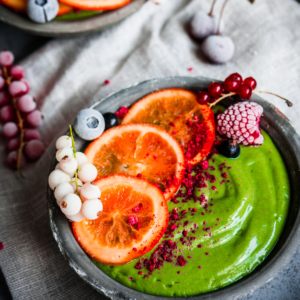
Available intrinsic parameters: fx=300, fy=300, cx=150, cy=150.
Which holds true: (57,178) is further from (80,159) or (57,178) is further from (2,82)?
(2,82)

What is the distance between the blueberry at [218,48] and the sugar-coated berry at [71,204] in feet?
4.83

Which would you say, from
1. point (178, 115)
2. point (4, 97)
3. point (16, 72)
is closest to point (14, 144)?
point (4, 97)

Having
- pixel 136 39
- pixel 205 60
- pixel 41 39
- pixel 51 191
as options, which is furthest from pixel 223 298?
pixel 41 39

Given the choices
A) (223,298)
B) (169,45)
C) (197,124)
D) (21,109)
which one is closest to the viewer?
(223,298)

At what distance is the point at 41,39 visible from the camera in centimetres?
261

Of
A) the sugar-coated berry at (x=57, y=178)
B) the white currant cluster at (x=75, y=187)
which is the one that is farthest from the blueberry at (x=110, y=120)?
the sugar-coated berry at (x=57, y=178)

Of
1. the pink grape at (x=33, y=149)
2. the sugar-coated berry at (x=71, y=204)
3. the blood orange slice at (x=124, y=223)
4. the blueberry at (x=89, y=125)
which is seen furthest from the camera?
the pink grape at (x=33, y=149)

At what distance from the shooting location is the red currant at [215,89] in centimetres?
161

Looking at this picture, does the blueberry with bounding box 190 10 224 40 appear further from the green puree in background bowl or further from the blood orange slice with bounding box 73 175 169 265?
the blood orange slice with bounding box 73 175 169 265

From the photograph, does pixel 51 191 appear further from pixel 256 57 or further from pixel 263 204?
pixel 256 57

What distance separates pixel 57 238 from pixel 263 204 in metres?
1.03

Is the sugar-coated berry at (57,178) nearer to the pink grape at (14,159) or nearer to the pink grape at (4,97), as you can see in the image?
the pink grape at (14,159)

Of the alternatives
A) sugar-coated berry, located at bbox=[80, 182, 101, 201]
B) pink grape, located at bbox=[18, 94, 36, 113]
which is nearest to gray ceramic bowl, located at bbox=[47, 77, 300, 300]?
sugar-coated berry, located at bbox=[80, 182, 101, 201]

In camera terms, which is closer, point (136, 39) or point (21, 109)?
point (21, 109)
